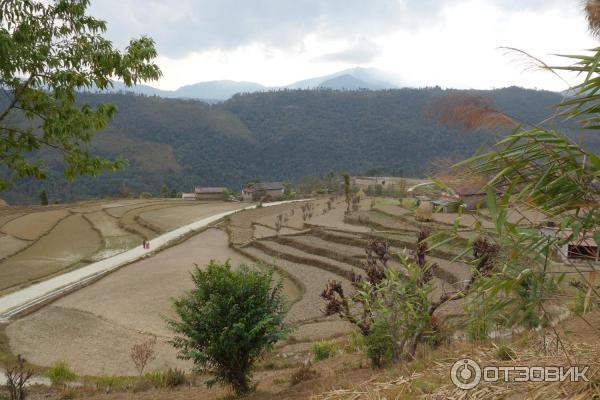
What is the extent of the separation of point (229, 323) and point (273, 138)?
141493 mm

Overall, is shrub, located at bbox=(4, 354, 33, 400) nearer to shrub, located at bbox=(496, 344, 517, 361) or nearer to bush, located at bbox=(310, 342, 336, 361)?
bush, located at bbox=(310, 342, 336, 361)

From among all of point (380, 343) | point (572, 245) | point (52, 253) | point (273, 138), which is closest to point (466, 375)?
→ point (572, 245)

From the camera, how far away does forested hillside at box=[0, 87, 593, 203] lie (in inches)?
4397

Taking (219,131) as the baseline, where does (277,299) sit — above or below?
below

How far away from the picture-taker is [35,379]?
36.8ft

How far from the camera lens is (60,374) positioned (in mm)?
11055

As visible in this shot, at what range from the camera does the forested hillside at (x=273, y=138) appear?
366ft

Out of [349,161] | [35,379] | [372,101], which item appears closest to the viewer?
[35,379]

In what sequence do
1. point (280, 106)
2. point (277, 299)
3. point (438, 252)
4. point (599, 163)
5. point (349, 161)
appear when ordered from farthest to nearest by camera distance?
point (280, 106) → point (349, 161) → point (438, 252) → point (277, 299) → point (599, 163)

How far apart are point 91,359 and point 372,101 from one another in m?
152

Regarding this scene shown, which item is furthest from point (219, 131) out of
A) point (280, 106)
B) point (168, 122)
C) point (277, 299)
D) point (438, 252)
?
point (277, 299)

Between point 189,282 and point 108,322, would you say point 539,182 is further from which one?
point 189,282

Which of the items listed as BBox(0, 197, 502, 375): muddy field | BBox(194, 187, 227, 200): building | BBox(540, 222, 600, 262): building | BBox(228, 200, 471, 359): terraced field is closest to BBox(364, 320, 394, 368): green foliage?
BBox(0, 197, 502, 375): muddy field

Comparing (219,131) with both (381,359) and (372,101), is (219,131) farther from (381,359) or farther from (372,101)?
(381,359)
